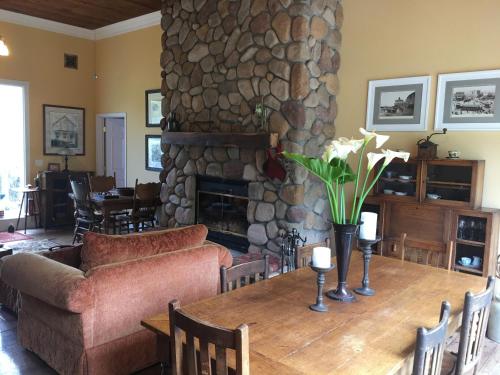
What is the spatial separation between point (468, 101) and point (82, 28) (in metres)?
6.79

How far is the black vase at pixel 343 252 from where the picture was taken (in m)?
2.07

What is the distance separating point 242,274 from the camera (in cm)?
244

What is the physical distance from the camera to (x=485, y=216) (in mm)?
3744

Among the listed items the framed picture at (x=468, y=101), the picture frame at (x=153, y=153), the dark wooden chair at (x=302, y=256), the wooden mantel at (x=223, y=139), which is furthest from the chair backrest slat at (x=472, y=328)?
the picture frame at (x=153, y=153)

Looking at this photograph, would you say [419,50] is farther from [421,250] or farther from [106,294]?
[106,294]

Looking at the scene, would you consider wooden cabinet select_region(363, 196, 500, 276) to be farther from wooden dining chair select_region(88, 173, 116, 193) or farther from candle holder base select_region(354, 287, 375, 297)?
wooden dining chair select_region(88, 173, 116, 193)

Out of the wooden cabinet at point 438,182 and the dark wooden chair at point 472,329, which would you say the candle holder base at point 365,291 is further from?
the wooden cabinet at point 438,182

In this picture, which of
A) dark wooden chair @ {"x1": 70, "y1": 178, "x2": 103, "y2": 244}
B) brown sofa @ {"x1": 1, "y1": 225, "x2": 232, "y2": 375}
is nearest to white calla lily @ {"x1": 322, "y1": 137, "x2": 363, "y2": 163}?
brown sofa @ {"x1": 1, "y1": 225, "x2": 232, "y2": 375}

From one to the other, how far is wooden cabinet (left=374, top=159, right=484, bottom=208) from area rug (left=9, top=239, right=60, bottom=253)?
4.70 m

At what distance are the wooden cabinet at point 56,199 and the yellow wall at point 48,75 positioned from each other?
45cm

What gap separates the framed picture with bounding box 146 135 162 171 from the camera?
7078 millimetres

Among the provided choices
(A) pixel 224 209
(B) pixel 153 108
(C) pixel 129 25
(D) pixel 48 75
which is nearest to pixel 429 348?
(A) pixel 224 209

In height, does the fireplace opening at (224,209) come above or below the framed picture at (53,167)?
below

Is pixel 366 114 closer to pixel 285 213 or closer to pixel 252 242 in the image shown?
pixel 285 213
